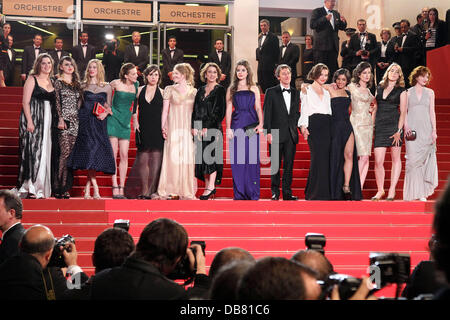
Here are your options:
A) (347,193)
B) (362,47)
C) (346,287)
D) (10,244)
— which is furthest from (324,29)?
(346,287)

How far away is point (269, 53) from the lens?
43.7 feet

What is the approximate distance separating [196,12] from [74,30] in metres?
2.99

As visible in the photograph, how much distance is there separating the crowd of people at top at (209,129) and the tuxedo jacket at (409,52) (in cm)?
437

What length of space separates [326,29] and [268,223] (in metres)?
6.11

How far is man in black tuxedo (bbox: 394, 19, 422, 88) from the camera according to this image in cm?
1332

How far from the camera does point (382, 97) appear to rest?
9125 mm

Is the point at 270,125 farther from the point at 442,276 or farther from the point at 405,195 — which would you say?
the point at 442,276

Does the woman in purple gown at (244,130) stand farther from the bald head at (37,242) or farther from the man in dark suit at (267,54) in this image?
the bald head at (37,242)

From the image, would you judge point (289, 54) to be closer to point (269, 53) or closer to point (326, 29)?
point (269, 53)

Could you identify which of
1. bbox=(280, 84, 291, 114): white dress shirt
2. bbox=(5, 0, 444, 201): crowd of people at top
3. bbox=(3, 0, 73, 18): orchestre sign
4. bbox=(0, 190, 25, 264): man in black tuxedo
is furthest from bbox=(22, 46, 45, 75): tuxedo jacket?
bbox=(0, 190, 25, 264): man in black tuxedo

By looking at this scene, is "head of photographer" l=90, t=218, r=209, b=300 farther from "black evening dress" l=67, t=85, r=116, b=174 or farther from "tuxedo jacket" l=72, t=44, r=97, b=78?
"tuxedo jacket" l=72, t=44, r=97, b=78

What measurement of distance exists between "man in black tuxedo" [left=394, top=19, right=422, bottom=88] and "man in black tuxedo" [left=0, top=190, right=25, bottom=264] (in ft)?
33.2

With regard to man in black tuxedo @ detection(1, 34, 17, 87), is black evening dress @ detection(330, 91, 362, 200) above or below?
below
